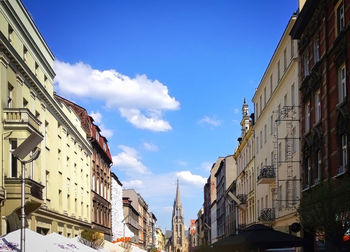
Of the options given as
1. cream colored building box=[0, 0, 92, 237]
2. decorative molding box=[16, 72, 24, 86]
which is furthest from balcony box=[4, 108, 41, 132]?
decorative molding box=[16, 72, 24, 86]

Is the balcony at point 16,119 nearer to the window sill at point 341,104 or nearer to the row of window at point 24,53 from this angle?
the row of window at point 24,53

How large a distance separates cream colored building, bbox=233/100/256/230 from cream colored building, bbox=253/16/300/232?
224 inches

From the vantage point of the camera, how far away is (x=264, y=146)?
4641 cm

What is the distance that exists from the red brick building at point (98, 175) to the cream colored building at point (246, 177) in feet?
47.6

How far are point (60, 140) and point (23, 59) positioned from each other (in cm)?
1239

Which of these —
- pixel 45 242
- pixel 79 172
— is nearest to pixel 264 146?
pixel 79 172

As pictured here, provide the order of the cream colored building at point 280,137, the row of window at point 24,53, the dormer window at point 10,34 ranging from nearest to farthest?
the dormer window at point 10,34 → the row of window at point 24,53 → the cream colored building at point 280,137

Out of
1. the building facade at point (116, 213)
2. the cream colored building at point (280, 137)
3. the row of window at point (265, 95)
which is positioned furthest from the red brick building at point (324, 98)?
the building facade at point (116, 213)

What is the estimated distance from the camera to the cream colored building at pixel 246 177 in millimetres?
54812

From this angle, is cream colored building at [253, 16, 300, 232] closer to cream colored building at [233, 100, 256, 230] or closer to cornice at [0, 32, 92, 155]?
cream colored building at [233, 100, 256, 230]

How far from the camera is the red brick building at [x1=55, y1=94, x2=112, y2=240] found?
55344 mm

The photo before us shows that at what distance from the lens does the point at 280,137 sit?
38531 mm

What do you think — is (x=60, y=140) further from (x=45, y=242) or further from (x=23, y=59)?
(x=45, y=242)

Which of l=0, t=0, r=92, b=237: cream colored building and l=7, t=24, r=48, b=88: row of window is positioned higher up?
l=7, t=24, r=48, b=88: row of window
